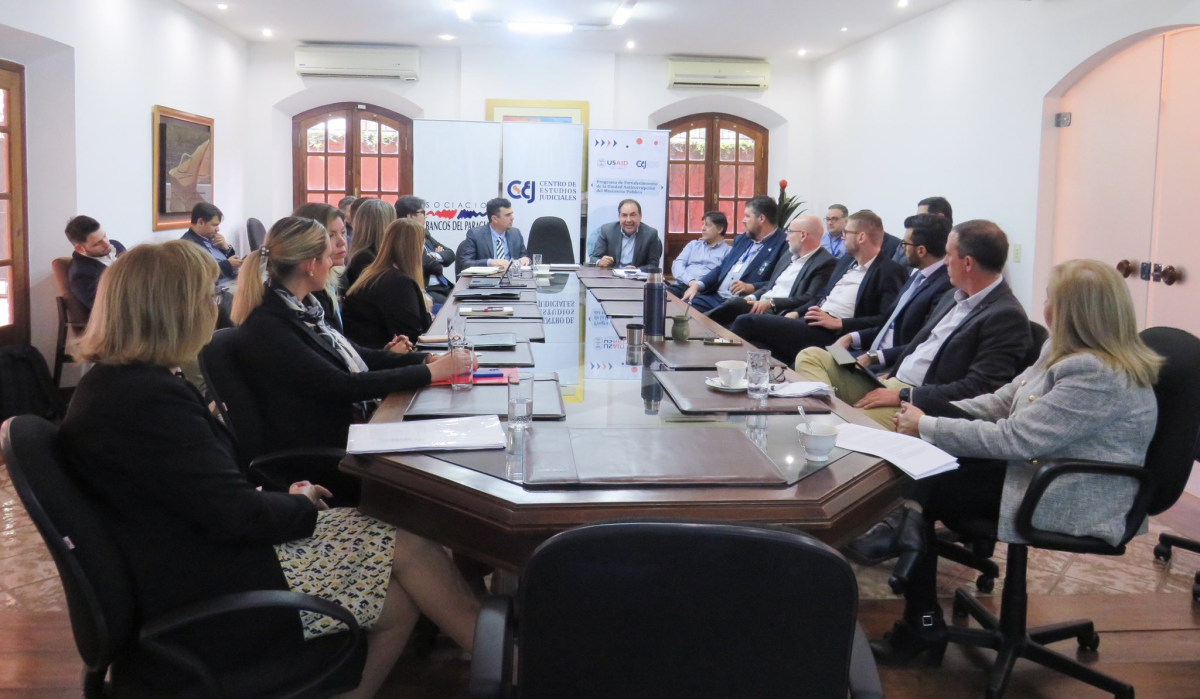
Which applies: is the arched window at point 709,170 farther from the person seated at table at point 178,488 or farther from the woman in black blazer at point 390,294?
the person seated at table at point 178,488

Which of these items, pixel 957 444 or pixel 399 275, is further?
pixel 399 275

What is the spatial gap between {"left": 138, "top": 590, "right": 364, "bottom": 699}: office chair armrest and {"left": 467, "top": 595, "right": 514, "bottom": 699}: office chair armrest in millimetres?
346

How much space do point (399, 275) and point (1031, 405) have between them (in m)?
2.43

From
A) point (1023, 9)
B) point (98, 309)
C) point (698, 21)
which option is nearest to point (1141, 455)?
point (98, 309)

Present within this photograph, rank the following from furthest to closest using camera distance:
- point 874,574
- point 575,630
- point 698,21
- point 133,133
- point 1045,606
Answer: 1. point 698,21
2. point 133,133
3. point 874,574
4. point 1045,606
5. point 575,630

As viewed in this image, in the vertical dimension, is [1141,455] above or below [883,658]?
above

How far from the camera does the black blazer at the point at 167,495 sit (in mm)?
1444

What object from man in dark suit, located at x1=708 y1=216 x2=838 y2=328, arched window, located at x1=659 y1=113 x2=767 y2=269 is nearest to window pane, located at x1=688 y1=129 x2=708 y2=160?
arched window, located at x1=659 y1=113 x2=767 y2=269

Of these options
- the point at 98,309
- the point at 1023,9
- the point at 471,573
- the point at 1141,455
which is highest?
the point at 1023,9

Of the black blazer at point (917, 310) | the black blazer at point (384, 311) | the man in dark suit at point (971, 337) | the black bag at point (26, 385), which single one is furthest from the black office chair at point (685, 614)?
the black bag at point (26, 385)

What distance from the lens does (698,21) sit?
310 inches

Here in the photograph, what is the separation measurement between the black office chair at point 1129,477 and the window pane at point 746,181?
26.6ft

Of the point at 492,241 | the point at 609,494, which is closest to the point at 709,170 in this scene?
the point at 492,241

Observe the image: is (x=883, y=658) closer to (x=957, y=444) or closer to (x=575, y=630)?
(x=957, y=444)
